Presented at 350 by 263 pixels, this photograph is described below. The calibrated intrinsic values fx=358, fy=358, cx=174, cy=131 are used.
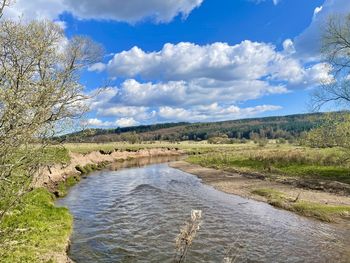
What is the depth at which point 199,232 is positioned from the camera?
67.4 ft

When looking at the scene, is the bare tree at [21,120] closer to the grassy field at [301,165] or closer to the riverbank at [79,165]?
the riverbank at [79,165]

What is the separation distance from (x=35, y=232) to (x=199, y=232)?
29.0ft

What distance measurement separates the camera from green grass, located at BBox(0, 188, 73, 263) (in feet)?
39.9

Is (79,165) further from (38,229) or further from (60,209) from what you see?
(38,229)

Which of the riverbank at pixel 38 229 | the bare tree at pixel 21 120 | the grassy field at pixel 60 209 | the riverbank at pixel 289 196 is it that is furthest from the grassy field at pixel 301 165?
the bare tree at pixel 21 120

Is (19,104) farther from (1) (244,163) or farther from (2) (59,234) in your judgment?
(1) (244,163)

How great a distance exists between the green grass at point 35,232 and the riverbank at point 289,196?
16.7 m

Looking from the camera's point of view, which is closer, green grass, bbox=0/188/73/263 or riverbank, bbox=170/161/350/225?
green grass, bbox=0/188/73/263

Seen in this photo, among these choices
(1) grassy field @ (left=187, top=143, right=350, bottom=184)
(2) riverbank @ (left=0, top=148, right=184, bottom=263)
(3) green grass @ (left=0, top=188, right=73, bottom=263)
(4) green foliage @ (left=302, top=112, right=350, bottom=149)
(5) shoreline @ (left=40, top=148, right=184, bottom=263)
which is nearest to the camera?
(2) riverbank @ (left=0, top=148, right=184, bottom=263)

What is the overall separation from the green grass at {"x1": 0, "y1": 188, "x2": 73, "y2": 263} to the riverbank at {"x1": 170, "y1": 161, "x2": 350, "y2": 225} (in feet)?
54.9

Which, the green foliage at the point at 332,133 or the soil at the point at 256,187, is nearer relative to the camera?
the soil at the point at 256,187

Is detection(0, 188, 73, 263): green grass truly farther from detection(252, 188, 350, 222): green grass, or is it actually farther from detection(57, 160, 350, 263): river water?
detection(252, 188, 350, 222): green grass

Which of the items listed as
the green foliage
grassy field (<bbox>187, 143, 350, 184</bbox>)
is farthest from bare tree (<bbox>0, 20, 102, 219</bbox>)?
grassy field (<bbox>187, 143, 350, 184</bbox>)

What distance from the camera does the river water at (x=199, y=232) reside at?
16.8m
